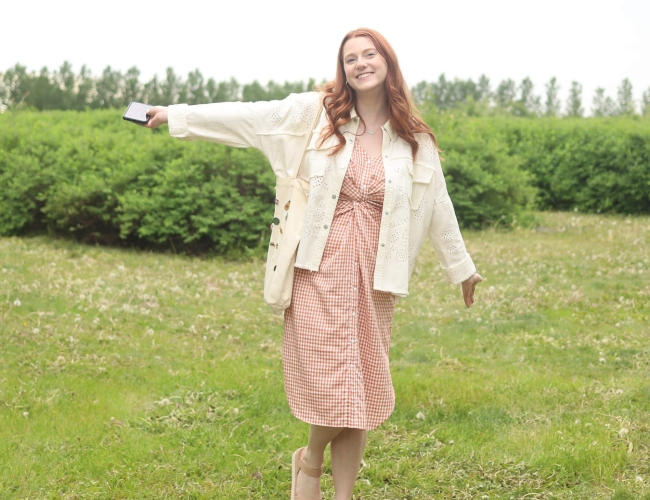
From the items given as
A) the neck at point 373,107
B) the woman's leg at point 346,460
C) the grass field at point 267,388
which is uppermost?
the neck at point 373,107

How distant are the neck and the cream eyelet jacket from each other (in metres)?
0.07

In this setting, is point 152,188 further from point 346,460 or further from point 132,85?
point 132,85

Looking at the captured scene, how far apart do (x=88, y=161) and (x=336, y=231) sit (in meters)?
7.19

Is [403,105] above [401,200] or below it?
above

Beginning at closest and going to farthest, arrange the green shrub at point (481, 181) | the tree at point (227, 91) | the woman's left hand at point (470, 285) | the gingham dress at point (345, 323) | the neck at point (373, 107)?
the gingham dress at point (345, 323)
the neck at point (373, 107)
the woman's left hand at point (470, 285)
the green shrub at point (481, 181)
the tree at point (227, 91)

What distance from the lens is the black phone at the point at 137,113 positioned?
346cm

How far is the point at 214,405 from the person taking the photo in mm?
4902

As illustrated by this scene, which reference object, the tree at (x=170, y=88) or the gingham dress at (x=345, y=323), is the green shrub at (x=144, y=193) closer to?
the gingham dress at (x=345, y=323)

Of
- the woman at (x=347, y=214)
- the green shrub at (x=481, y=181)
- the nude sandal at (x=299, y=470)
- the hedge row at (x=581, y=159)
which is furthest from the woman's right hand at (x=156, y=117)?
the hedge row at (x=581, y=159)

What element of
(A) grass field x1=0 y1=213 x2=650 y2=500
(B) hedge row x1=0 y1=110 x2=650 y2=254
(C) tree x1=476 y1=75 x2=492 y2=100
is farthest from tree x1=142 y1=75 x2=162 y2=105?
(C) tree x1=476 y1=75 x2=492 y2=100

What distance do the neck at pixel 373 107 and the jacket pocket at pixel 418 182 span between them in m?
0.26

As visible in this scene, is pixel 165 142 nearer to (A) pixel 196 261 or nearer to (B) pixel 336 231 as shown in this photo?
(A) pixel 196 261

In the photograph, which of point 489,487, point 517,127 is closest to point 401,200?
point 489,487

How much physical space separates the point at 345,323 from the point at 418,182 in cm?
71
